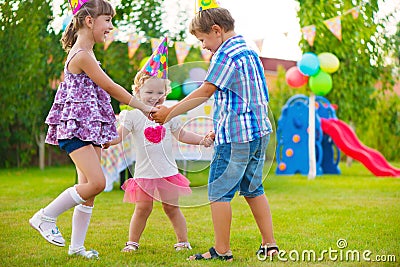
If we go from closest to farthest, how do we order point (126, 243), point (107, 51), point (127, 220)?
point (126, 243)
point (127, 220)
point (107, 51)

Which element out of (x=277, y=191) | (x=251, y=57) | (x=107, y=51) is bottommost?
(x=277, y=191)

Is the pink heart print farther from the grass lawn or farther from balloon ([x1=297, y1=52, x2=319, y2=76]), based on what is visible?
balloon ([x1=297, y1=52, x2=319, y2=76])

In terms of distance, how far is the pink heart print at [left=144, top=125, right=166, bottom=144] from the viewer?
341 cm

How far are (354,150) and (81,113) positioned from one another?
23.1 feet

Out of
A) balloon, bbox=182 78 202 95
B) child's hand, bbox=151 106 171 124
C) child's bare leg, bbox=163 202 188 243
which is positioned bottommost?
child's bare leg, bbox=163 202 188 243

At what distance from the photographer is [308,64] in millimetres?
8289

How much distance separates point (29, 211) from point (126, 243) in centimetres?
178

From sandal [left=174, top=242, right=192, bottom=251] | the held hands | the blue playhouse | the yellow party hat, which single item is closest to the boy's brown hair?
the yellow party hat

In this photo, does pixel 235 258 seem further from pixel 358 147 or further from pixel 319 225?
pixel 358 147

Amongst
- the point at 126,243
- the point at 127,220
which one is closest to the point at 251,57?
the point at 126,243

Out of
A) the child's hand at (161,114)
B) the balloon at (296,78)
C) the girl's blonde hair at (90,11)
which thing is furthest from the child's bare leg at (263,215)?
the balloon at (296,78)

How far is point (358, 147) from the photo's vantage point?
32.1ft

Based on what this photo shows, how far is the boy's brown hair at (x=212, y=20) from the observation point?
3057 mm

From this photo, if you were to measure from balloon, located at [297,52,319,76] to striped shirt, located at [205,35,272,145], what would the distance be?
537 centimetres
